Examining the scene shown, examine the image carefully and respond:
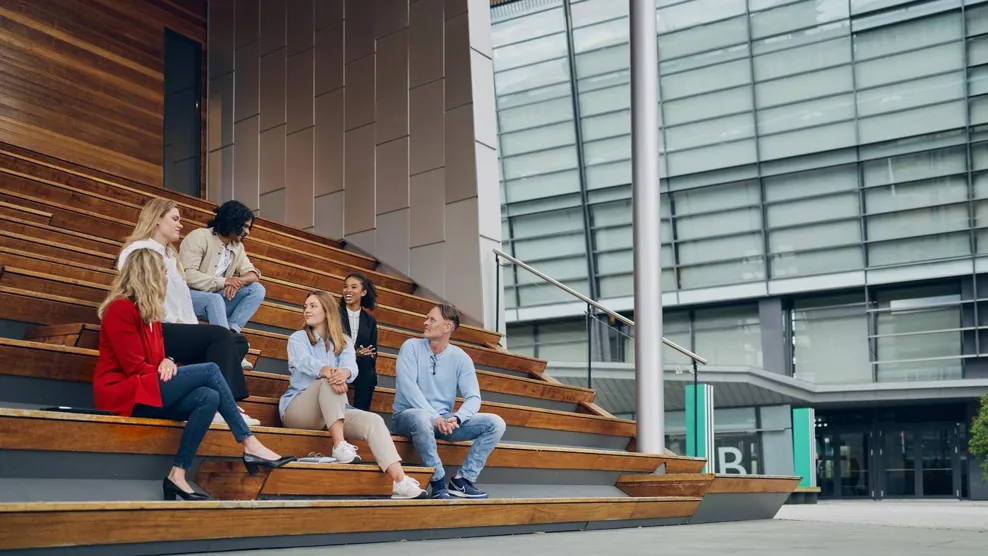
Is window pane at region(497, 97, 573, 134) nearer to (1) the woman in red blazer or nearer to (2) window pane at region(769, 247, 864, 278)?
(2) window pane at region(769, 247, 864, 278)

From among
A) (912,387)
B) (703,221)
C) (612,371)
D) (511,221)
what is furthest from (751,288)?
(612,371)

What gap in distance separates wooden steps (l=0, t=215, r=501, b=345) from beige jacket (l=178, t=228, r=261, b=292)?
1.78 feet

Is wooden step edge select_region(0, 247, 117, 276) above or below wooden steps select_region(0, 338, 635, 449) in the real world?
above

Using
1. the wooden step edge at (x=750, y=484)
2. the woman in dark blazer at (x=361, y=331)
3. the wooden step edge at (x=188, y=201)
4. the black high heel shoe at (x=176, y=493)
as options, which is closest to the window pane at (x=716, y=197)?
the wooden step edge at (x=188, y=201)

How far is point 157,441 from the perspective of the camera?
3.76 metres

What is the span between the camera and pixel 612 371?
9297 mm

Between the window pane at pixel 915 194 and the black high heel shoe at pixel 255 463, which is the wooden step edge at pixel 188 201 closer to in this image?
the black high heel shoe at pixel 255 463

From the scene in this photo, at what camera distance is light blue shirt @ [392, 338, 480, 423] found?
4.92 meters

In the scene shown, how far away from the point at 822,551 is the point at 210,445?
7.67 ft

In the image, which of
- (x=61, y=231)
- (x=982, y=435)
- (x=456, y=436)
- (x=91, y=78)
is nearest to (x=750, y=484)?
(x=456, y=436)

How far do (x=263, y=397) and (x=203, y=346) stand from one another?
0.71 meters

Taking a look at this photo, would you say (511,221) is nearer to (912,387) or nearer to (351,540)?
(912,387)

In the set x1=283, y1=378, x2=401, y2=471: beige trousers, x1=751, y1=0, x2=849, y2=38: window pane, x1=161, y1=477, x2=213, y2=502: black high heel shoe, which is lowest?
x1=161, y1=477, x2=213, y2=502: black high heel shoe

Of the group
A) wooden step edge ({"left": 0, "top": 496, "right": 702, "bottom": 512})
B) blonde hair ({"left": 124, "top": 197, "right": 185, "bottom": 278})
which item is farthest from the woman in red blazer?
blonde hair ({"left": 124, "top": 197, "right": 185, "bottom": 278})
